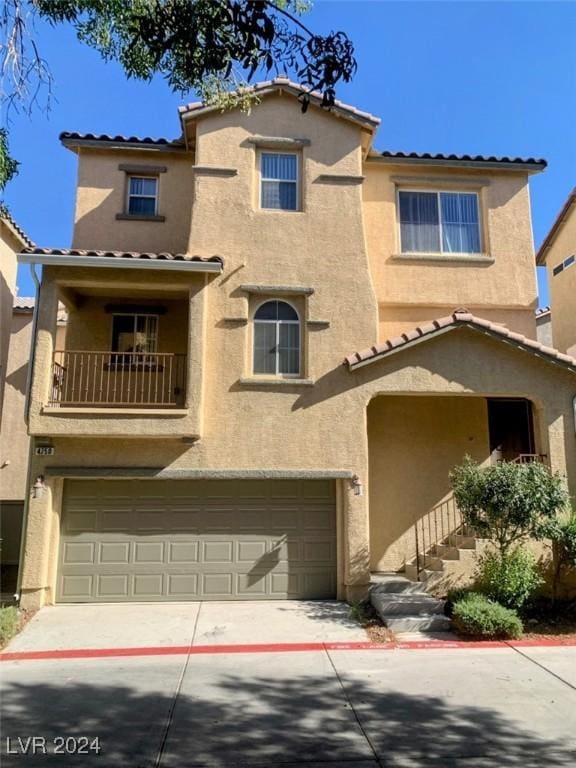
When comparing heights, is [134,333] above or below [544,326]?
below

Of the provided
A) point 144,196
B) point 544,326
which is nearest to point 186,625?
point 144,196

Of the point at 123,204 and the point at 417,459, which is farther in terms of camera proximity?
the point at 123,204

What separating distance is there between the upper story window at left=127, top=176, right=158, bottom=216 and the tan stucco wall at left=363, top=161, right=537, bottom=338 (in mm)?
5240

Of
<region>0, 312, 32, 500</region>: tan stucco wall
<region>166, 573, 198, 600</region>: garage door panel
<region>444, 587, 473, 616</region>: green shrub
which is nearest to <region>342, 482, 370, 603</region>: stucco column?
<region>444, 587, 473, 616</region>: green shrub

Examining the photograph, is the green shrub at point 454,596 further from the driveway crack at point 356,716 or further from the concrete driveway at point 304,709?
the driveway crack at point 356,716

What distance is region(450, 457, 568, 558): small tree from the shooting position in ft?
31.4

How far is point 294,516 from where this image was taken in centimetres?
1144

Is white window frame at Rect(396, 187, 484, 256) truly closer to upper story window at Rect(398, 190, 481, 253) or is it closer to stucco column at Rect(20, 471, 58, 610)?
upper story window at Rect(398, 190, 481, 253)

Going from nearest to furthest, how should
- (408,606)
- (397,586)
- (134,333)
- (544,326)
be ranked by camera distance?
(408,606) < (397,586) < (134,333) < (544,326)

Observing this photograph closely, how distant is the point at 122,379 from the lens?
40.2 ft

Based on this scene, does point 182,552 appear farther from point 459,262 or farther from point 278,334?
point 459,262

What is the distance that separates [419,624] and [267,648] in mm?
2723

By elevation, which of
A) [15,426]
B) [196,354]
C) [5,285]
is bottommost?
[15,426]

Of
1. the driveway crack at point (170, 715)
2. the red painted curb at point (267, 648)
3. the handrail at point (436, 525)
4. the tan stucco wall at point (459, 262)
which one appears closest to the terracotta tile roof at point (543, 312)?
the tan stucco wall at point (459, 262)
